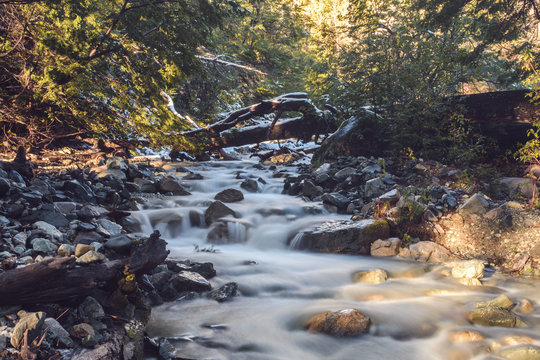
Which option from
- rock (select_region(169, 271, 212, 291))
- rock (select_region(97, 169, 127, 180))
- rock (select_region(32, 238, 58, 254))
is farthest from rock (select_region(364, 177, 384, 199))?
rock (select_region(32, 238, 58, 254))

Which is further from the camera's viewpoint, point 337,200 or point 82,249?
point 337,200

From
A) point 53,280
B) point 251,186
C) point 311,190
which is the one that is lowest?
point 53,280

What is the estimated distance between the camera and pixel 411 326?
374 cm

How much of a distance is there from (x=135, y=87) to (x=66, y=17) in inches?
61.6

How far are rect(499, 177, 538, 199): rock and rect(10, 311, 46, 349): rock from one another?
22.1 ft

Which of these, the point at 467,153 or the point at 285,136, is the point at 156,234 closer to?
the point at 467,153

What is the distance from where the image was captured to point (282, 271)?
5.21 meters

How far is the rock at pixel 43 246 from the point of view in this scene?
3242 millimetres

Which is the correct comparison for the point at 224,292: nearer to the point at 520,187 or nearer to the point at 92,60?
the point at 92,60

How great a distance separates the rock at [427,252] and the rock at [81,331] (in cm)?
454

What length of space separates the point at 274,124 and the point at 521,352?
1040 centimetres

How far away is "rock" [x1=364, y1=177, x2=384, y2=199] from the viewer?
7.31 metres

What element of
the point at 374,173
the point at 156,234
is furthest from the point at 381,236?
the point at 156,234

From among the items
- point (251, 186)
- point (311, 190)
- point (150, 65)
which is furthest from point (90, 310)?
point (251, 186)
